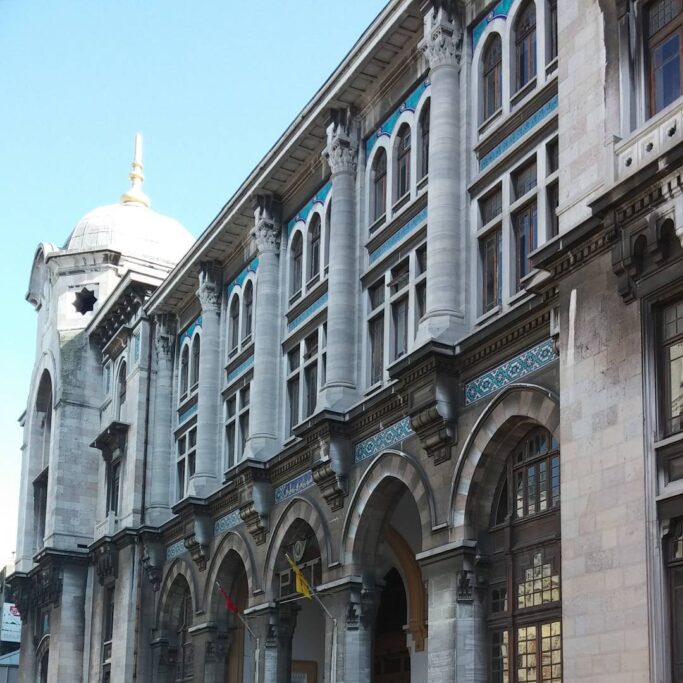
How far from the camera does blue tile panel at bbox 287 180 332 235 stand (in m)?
35.0

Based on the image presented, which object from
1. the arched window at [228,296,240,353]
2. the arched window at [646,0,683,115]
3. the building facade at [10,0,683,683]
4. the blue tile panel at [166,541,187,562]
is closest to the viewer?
the building facade at [10,0,683,683]

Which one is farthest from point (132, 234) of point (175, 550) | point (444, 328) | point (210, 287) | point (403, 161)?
point (444, 328)

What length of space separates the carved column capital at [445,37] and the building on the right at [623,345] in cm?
688

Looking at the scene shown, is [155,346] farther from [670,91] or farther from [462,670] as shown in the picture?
[670,91]

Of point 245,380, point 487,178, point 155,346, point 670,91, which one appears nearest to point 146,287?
point 155,346

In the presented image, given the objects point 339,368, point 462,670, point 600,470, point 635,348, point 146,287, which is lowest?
point 462,670

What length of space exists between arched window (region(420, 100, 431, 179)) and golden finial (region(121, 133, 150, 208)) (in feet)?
111

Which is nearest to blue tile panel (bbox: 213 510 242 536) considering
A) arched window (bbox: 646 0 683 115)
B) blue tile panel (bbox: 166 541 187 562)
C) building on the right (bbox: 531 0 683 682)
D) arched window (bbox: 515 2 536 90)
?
blue tile panel (bbox: 166 541 187 562)

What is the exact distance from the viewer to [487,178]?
26.9 meters

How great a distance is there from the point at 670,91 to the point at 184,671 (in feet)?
91.1

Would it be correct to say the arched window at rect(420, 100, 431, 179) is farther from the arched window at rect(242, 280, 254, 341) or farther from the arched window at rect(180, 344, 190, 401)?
the arched window at rect(180, 344, 190, 401)

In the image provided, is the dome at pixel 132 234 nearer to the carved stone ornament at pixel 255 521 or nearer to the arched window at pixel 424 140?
the carved stone ornament at pixel 255 521

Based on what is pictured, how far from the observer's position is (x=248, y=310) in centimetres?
4019

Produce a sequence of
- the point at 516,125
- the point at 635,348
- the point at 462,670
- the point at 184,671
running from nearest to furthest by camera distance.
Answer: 1. the point at 635,348
2. the point at 462,670
3. the point at 516,125
4. the point at 184,671
